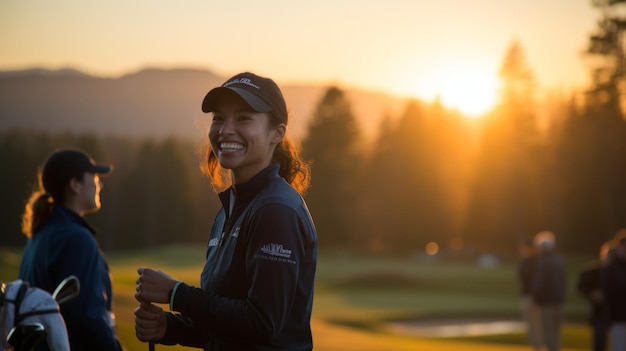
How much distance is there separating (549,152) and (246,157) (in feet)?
200

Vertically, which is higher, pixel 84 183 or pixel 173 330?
pixel 84 183

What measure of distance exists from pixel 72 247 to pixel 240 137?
169cm

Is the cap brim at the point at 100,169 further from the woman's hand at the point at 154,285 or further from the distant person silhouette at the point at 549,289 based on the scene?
the distant person silhouette at the point at 549,289

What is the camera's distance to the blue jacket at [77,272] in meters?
4.29

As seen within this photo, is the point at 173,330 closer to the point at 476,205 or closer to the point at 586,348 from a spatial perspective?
the point at 586,348

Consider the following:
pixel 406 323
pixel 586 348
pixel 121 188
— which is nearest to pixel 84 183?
pixel 586 348

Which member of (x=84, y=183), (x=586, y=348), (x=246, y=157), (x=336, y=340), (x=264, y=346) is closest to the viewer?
(x=264, y=346)

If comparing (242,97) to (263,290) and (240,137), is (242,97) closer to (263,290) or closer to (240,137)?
(240,137)

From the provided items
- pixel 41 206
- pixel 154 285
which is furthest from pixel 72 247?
pixel 154 285

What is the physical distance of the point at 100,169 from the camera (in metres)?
4.92

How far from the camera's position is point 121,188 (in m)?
84.8

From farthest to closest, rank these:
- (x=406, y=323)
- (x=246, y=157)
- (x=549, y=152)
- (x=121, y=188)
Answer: (x=121, y=188) → (x=549, y=152) → (x=406, y=323) → (x=246, y=157)

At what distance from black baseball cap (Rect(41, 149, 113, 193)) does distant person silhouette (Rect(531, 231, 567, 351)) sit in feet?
34.9

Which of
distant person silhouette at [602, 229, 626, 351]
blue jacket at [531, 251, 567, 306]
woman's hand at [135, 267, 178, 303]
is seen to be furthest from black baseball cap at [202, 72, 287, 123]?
blue jacket at [531, 251, 567, 306]
